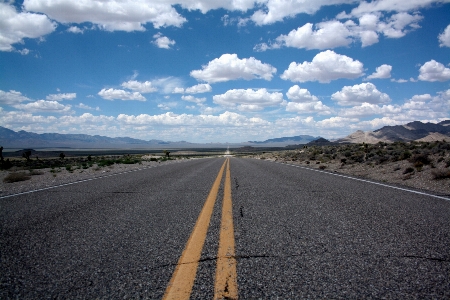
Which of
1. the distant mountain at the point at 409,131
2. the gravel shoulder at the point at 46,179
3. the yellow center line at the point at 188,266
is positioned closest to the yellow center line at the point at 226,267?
the yellow center line at the point at 188,266

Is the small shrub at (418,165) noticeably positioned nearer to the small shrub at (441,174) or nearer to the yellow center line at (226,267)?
the small shrub at (441,174)

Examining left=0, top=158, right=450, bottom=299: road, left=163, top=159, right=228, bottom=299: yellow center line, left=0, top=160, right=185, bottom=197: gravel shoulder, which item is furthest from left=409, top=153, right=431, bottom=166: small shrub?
left=0, top=160, right=185, bottom=197: gravel shoulder

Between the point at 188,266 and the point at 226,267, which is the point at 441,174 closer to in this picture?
the point at 226,267

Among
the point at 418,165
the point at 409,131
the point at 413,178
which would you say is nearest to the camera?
the point at 413,178

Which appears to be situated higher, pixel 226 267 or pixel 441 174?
pixel 441 174

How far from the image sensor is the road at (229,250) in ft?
7.31

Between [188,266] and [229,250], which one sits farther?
[229,250]

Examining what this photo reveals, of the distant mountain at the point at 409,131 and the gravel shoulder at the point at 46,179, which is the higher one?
the distant mountain at the point at 409,131

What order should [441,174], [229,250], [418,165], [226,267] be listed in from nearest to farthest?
1. [226,267]
2. [229,250]
3. [441,174]
4. [418,165]

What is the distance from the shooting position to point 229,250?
9.68 feet

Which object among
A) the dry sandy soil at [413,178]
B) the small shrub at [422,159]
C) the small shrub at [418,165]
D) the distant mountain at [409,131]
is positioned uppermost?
the distant mountain at [409,131]

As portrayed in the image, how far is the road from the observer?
7.31 ft

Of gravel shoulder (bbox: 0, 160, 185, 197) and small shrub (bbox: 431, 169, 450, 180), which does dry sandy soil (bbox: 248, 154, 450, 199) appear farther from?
gravel shoulder (bbox: 0, 160, 185, 197)

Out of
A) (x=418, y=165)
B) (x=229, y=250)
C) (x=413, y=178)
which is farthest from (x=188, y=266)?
(x=418, y=165)
